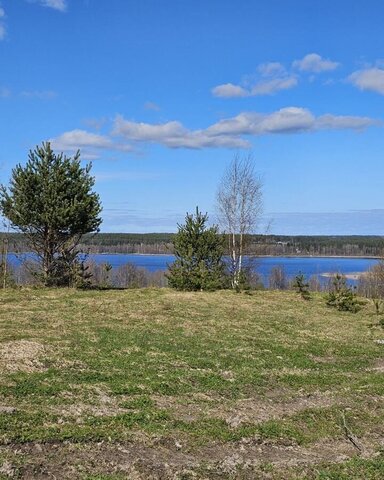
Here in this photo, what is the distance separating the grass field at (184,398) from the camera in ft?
16.4

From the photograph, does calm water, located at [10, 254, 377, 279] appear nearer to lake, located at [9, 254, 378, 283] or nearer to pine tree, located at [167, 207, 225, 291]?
lake, located at [9, 254, 378, 283]

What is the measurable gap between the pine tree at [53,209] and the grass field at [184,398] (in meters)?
7.34

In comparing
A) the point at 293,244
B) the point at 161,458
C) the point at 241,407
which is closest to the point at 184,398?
the point at 241,407

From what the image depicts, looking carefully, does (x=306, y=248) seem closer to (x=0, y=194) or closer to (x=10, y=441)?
(x=0, y=194)

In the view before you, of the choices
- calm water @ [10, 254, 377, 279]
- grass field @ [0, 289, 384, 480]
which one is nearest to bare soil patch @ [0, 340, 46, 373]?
grass field @ [0, 289, 384, 480]

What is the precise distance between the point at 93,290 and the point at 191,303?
526cm

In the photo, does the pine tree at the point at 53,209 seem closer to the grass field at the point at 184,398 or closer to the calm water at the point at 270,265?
the grass field at the point at 184,398

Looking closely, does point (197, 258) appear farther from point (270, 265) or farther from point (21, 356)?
point (270, 265)

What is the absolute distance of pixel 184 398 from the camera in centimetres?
710

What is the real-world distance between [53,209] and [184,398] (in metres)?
15.1

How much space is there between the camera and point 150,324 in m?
13.1

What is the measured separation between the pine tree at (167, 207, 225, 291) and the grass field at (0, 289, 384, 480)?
7231 mm

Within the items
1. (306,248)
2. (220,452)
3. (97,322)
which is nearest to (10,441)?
(220,452)

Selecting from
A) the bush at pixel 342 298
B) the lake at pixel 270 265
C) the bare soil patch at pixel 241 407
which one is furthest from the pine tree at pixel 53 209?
the lake at pixel 270 265
